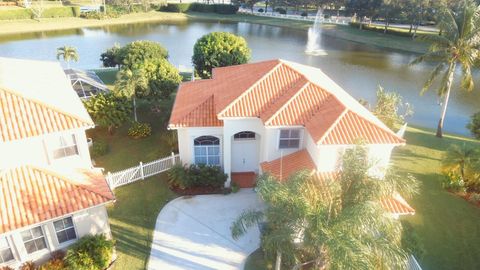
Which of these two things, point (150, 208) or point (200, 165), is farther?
point (200, 165)

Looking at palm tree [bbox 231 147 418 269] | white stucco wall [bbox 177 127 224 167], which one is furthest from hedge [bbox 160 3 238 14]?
palm tree [bbox 231 147 418 269]

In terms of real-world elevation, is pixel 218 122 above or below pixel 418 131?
above

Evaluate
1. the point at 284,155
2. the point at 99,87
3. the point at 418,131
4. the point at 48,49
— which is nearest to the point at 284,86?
the point at 284,155

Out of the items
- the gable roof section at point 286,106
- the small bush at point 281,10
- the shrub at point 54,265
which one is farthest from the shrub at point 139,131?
the small bush at point 281,10

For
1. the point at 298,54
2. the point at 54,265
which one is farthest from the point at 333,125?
the point at 298,54

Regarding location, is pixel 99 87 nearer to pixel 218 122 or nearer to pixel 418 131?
pixel 218 122

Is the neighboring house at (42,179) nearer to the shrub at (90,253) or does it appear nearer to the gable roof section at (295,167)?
the shrub at (90,253)
